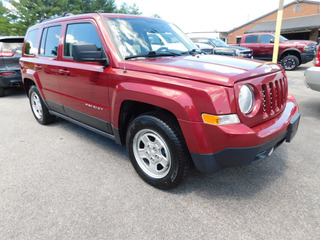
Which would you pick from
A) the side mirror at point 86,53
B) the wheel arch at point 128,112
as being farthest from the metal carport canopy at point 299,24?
the side mirror at point 86,53

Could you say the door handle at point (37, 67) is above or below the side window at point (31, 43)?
below

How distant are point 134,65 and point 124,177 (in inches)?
50.9

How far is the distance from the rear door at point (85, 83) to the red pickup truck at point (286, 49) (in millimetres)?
10954

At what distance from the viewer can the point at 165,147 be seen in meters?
2.24

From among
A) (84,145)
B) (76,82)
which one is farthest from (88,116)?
(84,145)

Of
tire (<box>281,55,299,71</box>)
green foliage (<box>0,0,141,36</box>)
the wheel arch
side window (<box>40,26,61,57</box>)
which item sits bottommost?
tire (<box>281,55,299,71</box>)

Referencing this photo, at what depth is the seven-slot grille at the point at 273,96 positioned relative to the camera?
6.75 feet

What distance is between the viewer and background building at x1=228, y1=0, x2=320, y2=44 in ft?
81.8

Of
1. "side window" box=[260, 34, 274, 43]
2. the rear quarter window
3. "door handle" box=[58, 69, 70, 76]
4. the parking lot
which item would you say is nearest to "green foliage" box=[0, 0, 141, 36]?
the rear quarter window

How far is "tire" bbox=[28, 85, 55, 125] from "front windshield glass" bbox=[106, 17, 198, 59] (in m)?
2.43

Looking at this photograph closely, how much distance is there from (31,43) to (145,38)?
8.89 ft

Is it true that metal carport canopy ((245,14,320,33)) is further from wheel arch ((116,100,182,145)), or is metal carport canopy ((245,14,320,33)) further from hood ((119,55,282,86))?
wheel arch ((116,100,182,145))

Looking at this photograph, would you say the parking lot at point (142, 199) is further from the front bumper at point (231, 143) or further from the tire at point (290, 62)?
the tire at point (290, 62)

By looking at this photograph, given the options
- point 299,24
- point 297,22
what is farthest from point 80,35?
point 297,22
